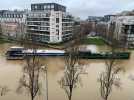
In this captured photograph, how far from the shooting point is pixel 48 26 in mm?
23312

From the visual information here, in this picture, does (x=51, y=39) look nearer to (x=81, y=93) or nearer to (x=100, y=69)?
(x=100, y=69)

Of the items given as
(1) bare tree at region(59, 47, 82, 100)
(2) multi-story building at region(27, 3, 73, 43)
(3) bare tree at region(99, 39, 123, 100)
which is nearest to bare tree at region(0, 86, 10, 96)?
(1) bare tree at region(59, 47, 82, 100)

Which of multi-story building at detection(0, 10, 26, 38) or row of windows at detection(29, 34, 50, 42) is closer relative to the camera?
row of windows at detection(29, 34, 50, 42)

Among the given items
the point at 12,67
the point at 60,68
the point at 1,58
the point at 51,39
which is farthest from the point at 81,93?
the point at 51,39

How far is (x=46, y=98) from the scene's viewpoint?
8.44 m

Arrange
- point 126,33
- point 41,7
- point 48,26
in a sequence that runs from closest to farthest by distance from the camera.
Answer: point 48,26
point 126,33
point 41,7

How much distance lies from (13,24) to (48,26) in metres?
7.60

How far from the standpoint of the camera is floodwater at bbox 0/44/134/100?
8677mm

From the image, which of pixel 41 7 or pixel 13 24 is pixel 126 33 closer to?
pixel 41 7

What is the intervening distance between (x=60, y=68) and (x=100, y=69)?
8.72 ft

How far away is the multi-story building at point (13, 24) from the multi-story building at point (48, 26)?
2621 millimetres

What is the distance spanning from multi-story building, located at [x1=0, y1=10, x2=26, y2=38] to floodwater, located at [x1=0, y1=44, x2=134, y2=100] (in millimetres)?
13158

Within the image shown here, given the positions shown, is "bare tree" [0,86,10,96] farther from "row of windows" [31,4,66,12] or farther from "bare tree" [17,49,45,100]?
"row of windows" [31,4,66,12]

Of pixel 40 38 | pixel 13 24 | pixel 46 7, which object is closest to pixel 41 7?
pixel 46 7
